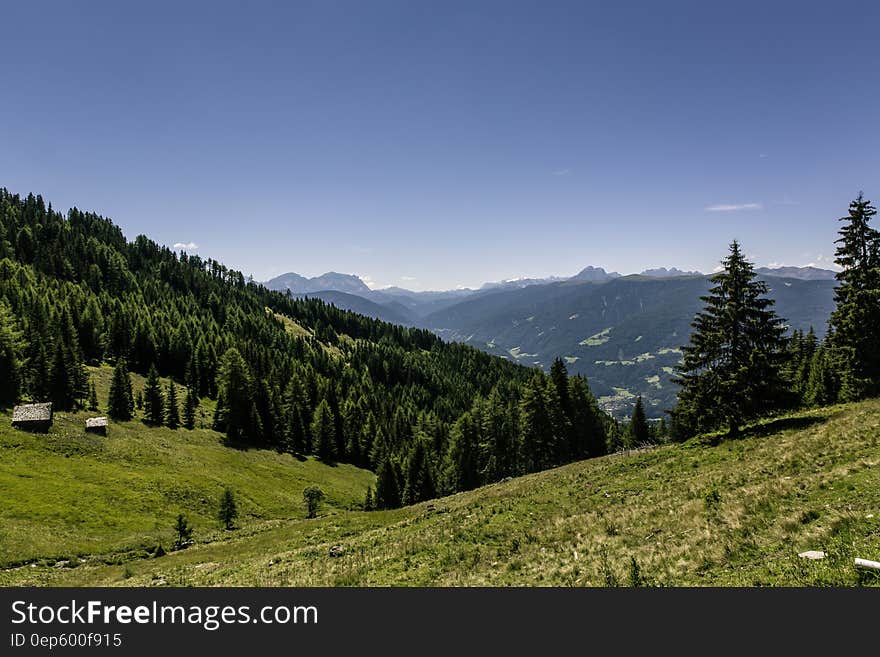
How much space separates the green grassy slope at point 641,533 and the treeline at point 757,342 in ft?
8.20

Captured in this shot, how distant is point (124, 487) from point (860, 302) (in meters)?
76.3

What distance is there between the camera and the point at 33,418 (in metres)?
57.0

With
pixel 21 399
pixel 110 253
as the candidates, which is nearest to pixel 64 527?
pixel 21 399

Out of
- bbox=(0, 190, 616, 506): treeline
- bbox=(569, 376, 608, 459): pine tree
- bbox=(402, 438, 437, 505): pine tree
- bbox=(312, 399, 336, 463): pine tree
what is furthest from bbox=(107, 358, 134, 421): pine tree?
bbox=(569, 376, 608, 459): pine tree

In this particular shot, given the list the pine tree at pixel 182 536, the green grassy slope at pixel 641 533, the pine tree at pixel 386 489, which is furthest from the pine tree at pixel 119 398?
the green grassy slope at pixel 641 533

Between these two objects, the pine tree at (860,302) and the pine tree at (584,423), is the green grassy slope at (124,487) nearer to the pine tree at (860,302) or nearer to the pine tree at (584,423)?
the pine tree at (584,423)

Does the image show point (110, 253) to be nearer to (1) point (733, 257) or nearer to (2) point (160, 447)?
(2) point (160, 447)

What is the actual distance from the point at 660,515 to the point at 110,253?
228751mm

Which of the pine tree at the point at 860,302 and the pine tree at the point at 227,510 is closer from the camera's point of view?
the pine tree at the point at 860,302

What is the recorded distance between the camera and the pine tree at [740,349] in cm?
2991

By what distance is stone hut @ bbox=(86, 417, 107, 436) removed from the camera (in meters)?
63.6

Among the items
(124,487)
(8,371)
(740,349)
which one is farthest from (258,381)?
(740,349)

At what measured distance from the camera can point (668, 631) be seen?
7.50 metres

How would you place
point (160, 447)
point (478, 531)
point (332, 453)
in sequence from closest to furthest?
point (478, 531) → point (160, 447) → point (332, 453)
